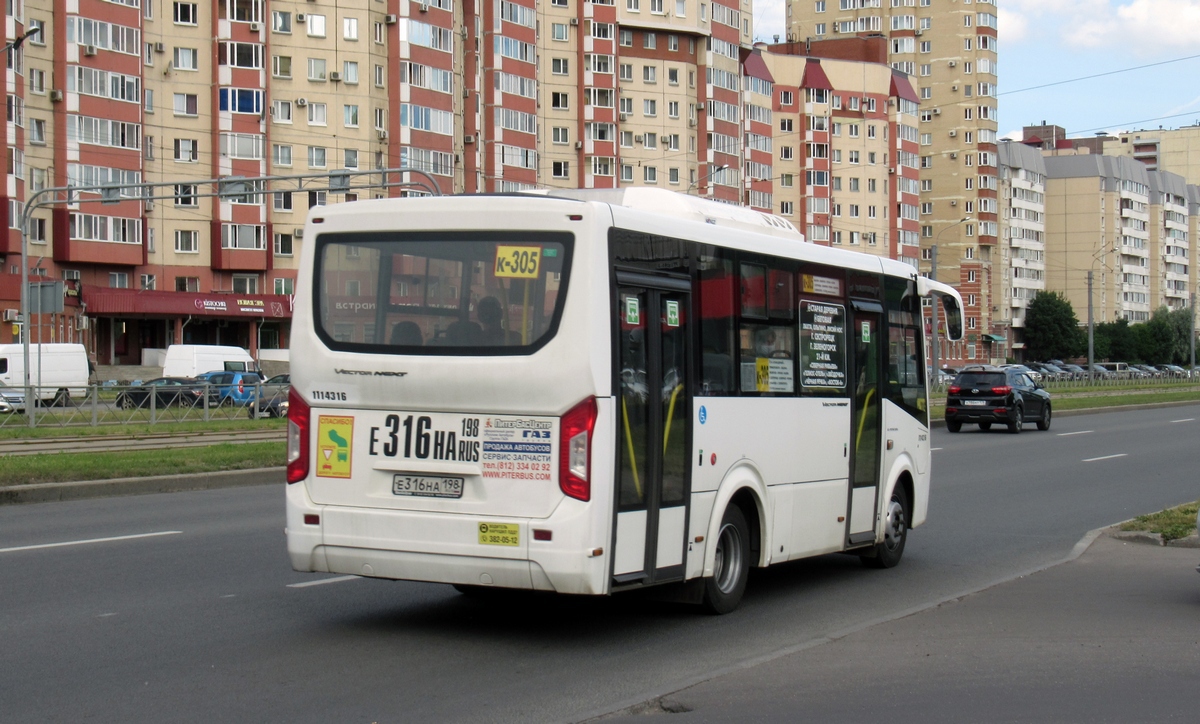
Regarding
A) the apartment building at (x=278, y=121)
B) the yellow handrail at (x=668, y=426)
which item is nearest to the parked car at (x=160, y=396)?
the apartment building at (x=278, y=121)

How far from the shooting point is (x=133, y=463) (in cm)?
1869

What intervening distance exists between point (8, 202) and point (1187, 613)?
192ft

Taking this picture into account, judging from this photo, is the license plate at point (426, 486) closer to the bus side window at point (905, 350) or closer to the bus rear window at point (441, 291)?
the bus rear window at point (441, 291)

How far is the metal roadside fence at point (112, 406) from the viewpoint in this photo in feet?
93.6

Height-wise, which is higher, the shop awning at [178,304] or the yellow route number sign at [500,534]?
the shop awning at [178,304]

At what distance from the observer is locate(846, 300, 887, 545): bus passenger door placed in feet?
36.0

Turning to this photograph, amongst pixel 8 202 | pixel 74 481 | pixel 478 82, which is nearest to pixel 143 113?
pixel 8 202

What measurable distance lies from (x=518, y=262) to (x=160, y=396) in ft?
78.1

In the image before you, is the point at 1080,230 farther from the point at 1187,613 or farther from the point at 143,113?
the point at 1187,613

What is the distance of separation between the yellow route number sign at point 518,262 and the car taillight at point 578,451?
0.83 m

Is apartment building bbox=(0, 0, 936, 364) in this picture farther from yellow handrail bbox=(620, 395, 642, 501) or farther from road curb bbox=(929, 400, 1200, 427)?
yellow handrail bbox=(620, 395, 642, 501)

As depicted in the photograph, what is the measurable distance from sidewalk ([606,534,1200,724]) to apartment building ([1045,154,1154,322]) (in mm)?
146152

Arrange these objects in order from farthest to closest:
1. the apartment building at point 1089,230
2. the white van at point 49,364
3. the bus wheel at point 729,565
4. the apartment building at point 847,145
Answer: the apartment building at point 1089,230 < the apartment building at point 847,145 < the white van at point 49,364 < the bus wheel at point 729,565

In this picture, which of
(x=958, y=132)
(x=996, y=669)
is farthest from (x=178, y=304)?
(x=958, y=132)
